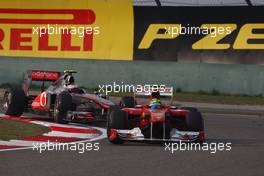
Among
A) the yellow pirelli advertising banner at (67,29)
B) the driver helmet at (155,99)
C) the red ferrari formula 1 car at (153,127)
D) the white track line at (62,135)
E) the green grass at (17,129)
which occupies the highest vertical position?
the yellow pirelli advertising banner at (67,29)

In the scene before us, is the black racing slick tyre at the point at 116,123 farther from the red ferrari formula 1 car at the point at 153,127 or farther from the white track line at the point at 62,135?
the white track line at the point at 62,135

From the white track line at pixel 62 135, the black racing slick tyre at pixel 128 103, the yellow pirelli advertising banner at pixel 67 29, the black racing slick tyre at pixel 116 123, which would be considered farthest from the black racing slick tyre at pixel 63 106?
the yellow pirelli advertising banner at pixel 67 29

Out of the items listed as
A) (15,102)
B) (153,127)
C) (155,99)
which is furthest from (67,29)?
(153,127)

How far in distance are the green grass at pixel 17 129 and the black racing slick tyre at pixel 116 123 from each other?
1.55 meters

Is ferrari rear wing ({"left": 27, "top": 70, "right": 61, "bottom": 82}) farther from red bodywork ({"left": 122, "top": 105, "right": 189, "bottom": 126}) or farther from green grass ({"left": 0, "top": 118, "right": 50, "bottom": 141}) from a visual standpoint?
red bodywork ({"left": 122, "top": 105, "right": 189, "bottom": 126})

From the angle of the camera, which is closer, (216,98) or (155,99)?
(155,99)

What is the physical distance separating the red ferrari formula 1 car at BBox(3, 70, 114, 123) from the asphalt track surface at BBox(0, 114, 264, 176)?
2.81m

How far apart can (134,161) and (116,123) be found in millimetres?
2467

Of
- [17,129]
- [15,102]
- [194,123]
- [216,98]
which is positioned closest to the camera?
[194,123]

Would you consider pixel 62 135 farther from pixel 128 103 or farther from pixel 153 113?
pixel 128 103

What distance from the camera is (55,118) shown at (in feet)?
54.9

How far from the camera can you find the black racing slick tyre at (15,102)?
17594mm

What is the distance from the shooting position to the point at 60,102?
16422 mm

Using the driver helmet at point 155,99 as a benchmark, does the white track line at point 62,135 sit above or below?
below
